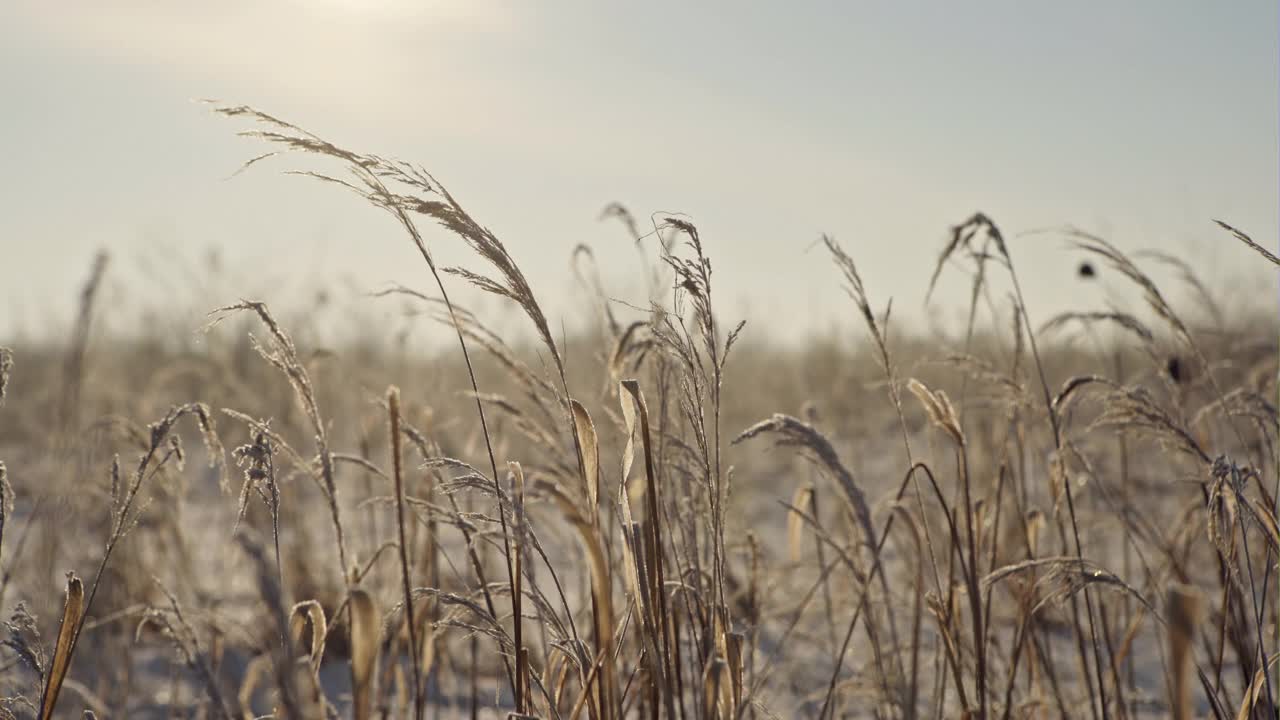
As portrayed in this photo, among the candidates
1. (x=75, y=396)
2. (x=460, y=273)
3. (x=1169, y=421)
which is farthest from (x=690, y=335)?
(x=75, y=396)

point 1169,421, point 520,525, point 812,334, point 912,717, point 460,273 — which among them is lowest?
point 912,717

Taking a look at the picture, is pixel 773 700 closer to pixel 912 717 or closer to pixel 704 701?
pixel 912 717

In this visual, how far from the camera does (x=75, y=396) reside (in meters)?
1.99

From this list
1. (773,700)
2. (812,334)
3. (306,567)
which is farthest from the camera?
(812,334)

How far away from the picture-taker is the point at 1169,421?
153 centimetres

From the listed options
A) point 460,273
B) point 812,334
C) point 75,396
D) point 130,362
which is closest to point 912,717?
point 460,273

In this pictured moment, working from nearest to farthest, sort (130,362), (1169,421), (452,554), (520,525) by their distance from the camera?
(520,525), (1169,421), (452,554), (130,362)

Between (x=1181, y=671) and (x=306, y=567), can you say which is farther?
(x=306, y=567)

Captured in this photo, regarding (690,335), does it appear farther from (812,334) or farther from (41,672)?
(812,334)

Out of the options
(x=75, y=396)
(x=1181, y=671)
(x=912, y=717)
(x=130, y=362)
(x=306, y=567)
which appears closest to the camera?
(x=1181, y=671)

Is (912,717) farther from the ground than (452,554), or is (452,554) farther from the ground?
(452,554)

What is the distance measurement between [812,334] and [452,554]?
600cm

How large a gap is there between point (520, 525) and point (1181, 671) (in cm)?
67

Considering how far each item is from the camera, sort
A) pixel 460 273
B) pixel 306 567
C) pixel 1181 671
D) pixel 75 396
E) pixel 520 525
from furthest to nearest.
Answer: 1. pixel 306 567
2. pixel 75 396
3. pixel 460 273
4. pixel 520 525
5. pixel 1181 671
